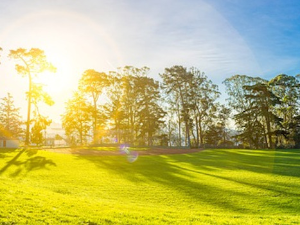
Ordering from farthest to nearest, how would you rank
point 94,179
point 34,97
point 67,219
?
point 34,97, point 94,179, point 67,219

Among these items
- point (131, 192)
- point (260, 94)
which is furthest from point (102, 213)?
point (260, 94)

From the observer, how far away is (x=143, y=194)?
13328 mm

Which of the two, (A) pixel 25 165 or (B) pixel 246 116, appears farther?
A: (B) pixel 246 116

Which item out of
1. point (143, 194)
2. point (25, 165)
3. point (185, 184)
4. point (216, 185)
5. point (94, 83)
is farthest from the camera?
point (94, 83)

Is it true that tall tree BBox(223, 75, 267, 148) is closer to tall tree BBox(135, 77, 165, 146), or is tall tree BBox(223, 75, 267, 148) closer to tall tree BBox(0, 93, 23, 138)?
tall tree BBox(135, 77, 165, 146)

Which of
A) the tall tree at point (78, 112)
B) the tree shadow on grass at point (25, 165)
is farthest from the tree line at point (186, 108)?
the tree shadow on grass at point (25, 165)

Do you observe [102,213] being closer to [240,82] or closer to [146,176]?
[146,176]

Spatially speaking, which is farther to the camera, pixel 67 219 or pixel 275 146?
pixel 275 146

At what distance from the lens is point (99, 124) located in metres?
62.2

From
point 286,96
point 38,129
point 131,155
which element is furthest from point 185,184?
point 286,96

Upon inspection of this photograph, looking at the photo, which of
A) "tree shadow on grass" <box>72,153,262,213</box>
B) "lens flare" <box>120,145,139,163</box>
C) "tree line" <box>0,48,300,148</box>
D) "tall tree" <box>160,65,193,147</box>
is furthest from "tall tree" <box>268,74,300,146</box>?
"tree shadow on grass" <box>72,153,262,213</box>

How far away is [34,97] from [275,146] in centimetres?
5115

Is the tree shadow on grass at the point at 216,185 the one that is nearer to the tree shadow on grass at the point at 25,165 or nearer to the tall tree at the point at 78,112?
the tree shadow on grass at the point at 25,165

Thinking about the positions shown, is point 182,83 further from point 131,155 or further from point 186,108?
point 131,155
